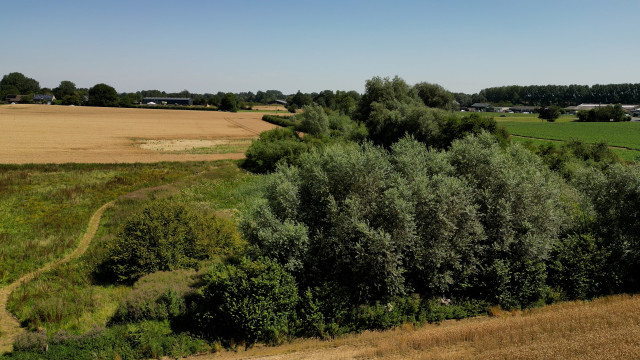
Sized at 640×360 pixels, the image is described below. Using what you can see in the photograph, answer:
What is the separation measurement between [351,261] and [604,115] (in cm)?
13487

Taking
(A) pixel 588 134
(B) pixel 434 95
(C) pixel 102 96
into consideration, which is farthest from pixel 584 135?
(C) pixel 102 96

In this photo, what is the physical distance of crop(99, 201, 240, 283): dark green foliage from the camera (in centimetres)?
2050

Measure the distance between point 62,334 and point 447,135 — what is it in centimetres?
4135

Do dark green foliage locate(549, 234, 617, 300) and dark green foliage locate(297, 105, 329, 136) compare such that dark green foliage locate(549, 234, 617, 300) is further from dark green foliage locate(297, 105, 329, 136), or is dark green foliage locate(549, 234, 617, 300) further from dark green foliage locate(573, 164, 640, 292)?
dark green foliage locate(297, 105, 329, 136)

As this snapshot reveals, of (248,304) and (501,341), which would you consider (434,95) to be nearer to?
(501,341)

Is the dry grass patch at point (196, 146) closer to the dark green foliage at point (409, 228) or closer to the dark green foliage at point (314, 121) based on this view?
the dark green foliage at point (314, 121)

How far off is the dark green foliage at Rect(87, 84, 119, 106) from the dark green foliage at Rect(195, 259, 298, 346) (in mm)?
164103

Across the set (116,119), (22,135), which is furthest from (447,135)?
(116,119)

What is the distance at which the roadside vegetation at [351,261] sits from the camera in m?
16.3

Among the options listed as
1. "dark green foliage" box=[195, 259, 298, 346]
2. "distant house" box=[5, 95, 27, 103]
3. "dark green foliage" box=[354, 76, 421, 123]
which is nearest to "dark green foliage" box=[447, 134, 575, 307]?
"dark green foliage" box=[195, 259, 298, 346]

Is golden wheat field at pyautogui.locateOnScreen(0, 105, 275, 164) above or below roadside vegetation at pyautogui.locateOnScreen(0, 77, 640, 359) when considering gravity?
above

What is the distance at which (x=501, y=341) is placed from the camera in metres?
15.2

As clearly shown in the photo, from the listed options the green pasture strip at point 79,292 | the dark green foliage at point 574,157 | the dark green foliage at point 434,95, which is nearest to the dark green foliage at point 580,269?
the dark green foliage at point 574,157

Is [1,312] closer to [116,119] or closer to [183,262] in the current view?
[183,262]
